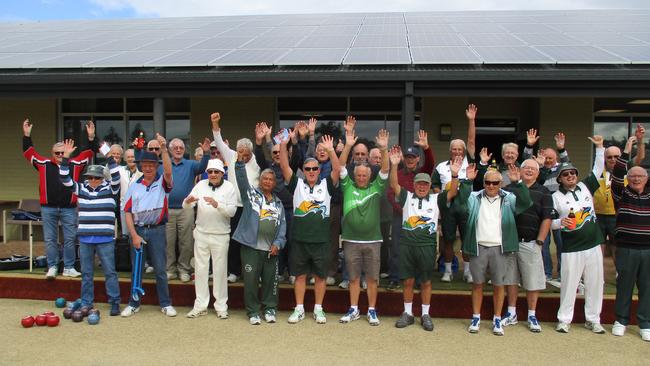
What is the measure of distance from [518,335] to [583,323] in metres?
0.92

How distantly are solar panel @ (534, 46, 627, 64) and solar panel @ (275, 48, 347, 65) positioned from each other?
291 cm

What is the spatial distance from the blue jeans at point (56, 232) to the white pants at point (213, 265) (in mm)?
1849

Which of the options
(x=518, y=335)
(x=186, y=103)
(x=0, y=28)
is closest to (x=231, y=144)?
(x=186, y=103)

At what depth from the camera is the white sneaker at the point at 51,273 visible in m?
5.89

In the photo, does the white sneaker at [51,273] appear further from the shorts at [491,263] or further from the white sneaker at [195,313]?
the shorts at [491,263]

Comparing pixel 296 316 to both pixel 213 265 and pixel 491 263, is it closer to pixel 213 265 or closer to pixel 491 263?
pixel 213 265

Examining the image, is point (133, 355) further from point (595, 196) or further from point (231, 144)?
point (231, 144)

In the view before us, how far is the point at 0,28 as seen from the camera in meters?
12.4

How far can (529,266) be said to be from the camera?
16.1ft

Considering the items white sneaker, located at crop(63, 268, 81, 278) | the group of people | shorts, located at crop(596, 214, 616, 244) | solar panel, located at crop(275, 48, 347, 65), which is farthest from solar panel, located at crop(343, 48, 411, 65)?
white sneaker, located at crop(63, 268, 81, 278)

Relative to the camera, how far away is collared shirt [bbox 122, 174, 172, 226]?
523 centimetres

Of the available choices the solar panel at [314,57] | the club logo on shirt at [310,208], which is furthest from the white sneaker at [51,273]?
the solar panel at [314,57]

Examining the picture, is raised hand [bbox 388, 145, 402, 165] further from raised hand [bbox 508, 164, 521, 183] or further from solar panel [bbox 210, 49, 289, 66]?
solar panel [bbox 210, 49, 289, 66]

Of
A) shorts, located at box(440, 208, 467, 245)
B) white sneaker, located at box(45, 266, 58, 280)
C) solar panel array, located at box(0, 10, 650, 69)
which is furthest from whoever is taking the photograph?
solar panel array, located at box(0, 10, 650, 69)
